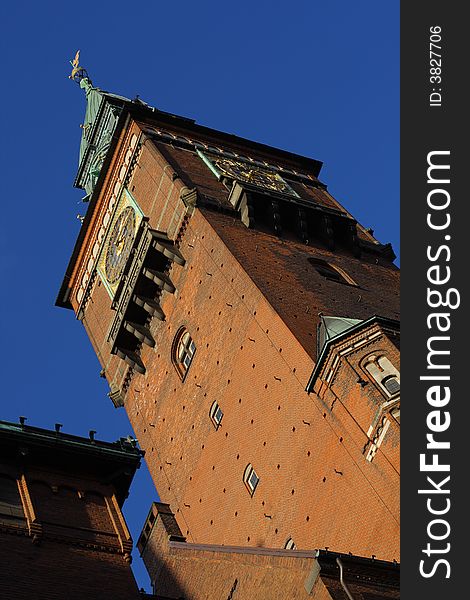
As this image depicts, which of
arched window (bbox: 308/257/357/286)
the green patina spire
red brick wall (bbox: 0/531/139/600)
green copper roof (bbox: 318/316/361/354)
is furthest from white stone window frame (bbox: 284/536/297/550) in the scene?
the green patina spire

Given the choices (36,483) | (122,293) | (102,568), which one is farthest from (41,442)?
(122,293)

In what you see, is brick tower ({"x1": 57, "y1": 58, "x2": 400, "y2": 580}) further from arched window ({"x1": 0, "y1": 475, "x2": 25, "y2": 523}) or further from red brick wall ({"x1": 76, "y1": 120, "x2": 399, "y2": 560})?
arched window ({"x1": 0, "y1": 475, "x2": 25, "y2": 523})

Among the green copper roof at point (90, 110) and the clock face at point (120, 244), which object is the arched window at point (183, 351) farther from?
the green copper roof at point (90, 110)

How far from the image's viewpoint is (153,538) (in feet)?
81.6

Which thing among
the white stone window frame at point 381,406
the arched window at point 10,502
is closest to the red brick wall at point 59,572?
the arched window at point 10,502

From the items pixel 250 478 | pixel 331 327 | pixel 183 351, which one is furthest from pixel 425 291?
pixel 183 351

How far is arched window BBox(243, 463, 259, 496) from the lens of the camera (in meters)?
25.8

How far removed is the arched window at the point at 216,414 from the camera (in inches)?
1114

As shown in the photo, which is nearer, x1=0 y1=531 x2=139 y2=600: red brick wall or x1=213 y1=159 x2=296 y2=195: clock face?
x1=0 y1=531 x2=139 y2=600: red brick wall

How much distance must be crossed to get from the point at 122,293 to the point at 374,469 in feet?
46.4

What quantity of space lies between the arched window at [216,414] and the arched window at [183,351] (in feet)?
7.52

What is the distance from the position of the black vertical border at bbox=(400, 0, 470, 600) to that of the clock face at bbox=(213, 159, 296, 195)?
19.5m

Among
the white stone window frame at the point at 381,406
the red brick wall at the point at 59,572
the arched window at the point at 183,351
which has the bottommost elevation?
the red brick wall at the point at 59,572

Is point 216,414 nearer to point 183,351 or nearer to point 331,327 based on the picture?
point 183,351
